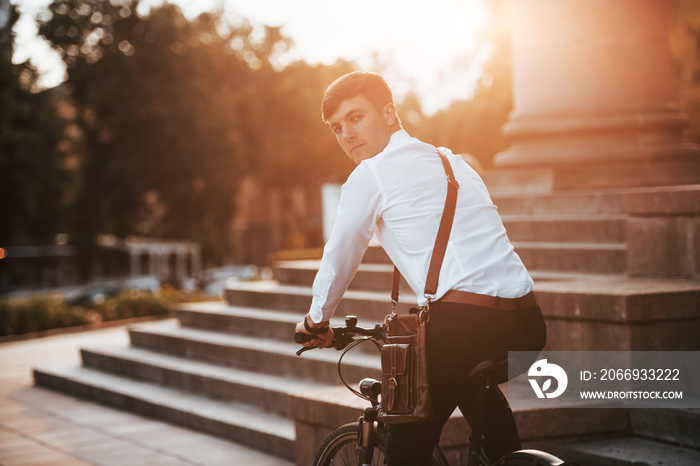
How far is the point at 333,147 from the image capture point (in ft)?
171

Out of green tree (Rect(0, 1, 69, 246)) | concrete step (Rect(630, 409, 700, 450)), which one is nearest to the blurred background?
green tree (Rect(0, 1, 69, 246))

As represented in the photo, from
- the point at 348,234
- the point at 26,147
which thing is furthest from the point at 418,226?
the point at 26,147

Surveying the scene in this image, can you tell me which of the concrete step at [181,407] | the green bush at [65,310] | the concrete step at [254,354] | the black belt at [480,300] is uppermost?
the black belt at [480,300]

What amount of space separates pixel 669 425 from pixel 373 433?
7.71 feet

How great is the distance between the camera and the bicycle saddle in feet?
9.12

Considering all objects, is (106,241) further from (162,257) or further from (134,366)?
(134,366)

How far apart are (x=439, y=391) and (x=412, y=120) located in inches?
1614

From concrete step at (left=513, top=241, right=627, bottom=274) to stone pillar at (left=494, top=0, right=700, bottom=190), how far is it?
1780mm

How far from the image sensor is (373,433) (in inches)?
125

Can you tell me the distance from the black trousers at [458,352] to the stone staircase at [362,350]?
1798mm

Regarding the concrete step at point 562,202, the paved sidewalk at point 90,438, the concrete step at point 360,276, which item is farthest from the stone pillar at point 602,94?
the paved sidewalk at point 90,438

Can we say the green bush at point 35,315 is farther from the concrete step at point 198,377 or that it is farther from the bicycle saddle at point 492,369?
the bicycle saddle at point 492,369

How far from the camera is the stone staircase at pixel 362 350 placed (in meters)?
4.82

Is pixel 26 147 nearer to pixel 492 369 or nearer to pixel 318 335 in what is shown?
pixel 318 335
